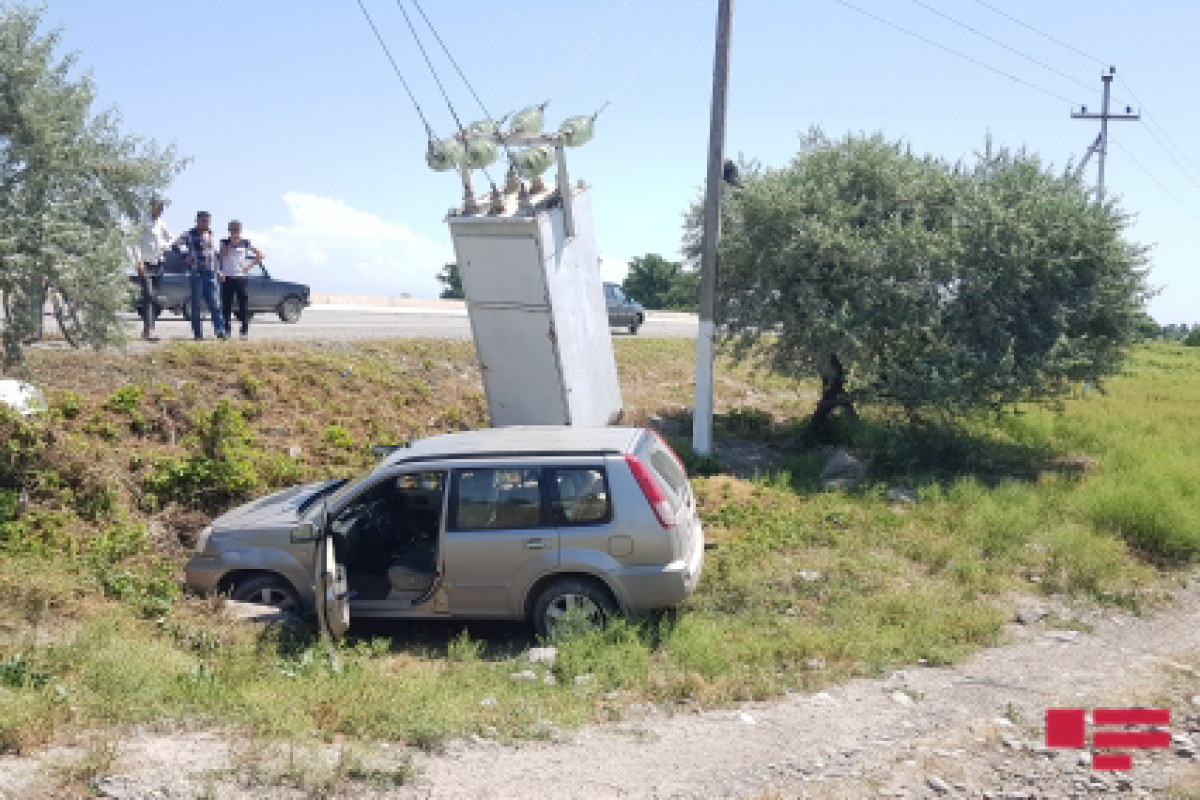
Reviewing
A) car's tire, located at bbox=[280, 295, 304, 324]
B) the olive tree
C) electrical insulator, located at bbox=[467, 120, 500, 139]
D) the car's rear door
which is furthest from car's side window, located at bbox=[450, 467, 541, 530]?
car's tire, located at bbox=[280, 295, 304, 324]

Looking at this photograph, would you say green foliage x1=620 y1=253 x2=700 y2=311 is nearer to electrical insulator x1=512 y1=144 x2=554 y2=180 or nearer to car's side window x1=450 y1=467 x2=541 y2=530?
electrical insulator x1=512 y1=144 x2=554 y2=180

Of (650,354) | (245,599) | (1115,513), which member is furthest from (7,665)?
(650,354)

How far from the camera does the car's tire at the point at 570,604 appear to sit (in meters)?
8.21

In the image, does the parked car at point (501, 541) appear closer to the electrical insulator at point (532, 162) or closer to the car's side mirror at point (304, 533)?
the car's side mirror at point (304, 533)

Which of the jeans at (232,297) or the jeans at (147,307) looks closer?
the jeans at (147,307)

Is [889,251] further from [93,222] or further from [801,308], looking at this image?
[93,222]

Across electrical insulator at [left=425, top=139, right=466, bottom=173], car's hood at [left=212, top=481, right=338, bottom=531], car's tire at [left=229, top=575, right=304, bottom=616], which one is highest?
electrical insulator at [left=425, top=139, right=466, bottom=173]

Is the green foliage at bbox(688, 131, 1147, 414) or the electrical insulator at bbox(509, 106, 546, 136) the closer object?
the electrical insulator at bbox(509, 106, 546, 136)

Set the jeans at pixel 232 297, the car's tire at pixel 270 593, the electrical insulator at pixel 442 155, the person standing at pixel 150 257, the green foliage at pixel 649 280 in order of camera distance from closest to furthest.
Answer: the car's tire at pixel 270 593 < the electrical insulator at pixel 442 155 < the person standing at pixel 150 257 < the jeans at pixel 232 297 < the green foliage at pixel 649 280

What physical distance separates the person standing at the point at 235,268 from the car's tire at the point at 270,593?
7.73 meters

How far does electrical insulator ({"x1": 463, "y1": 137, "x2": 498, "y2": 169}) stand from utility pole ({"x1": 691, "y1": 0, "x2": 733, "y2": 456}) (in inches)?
148

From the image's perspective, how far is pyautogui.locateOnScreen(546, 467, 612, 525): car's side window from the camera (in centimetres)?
813

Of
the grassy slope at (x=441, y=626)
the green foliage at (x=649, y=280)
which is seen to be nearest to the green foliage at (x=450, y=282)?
the green foliage at (x=649, y=280)

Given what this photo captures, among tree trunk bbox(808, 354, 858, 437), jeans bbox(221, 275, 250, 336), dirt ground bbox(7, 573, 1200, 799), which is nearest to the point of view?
dirt ground bbox(7, 573, 1200, 799)
